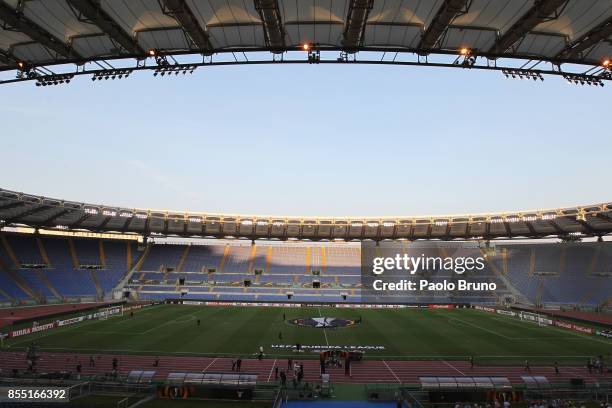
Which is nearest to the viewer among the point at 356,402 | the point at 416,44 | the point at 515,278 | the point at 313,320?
the point at 416,44

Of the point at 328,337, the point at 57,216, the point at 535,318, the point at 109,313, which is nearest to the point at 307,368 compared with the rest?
the point at 328,337

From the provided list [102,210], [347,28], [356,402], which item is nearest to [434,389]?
[356,402]

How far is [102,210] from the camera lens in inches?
2504

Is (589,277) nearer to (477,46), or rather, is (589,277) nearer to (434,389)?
(434,389)

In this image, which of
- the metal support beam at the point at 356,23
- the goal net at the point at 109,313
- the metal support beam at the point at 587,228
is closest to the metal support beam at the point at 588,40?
the metal support beam at the point at 356,23

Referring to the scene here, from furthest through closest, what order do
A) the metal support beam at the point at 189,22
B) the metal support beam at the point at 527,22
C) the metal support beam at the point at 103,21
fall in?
the metal support beam at the point at 189,22
the metal support beam at the point at 103,21
the metal support beam at the point at 527,22

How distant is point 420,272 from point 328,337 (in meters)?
38.0

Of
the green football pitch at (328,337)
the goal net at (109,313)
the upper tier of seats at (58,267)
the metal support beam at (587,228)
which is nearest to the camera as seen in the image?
the green football pitch at (328,337)

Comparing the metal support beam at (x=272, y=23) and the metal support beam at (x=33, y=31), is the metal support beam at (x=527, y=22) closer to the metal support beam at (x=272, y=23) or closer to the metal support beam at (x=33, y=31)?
the metal support beam at (x=272, y=23)

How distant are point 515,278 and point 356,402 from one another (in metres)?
55.6

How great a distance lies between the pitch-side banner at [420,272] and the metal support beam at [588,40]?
5309 cm

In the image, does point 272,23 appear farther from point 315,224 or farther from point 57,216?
point 315,224

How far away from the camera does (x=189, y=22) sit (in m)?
12.6

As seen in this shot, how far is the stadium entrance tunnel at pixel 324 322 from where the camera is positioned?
42891 mm
